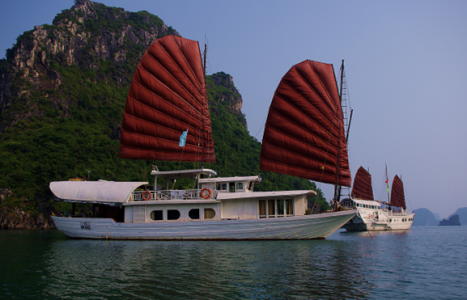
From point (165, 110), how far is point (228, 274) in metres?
14.1

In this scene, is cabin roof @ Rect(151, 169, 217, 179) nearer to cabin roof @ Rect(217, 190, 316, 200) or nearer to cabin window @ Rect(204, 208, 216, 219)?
cabin roof @ Rect(217, 190, 316, 200)

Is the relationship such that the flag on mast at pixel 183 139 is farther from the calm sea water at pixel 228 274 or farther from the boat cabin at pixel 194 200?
the calm sea water at pixel 228 274

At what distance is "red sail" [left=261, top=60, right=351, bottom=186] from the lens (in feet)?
69.8

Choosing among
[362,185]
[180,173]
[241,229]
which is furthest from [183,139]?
[362,185]

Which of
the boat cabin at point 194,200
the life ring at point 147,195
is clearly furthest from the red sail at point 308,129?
the life ring at point 147,195

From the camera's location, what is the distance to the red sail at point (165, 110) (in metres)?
22.2

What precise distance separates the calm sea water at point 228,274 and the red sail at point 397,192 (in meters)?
38.0

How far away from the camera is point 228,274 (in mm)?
10133

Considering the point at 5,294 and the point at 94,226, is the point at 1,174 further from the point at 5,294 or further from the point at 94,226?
the point at 5,294

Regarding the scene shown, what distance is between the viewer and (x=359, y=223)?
126 ft

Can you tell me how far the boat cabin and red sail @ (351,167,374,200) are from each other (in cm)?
3238

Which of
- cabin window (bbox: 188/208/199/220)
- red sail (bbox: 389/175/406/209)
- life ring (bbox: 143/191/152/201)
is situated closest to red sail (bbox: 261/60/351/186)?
cabin window (bbox: 188/208/199/220)

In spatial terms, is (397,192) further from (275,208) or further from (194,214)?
(194,214)

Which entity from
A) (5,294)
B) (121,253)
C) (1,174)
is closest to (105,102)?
(1,174)
